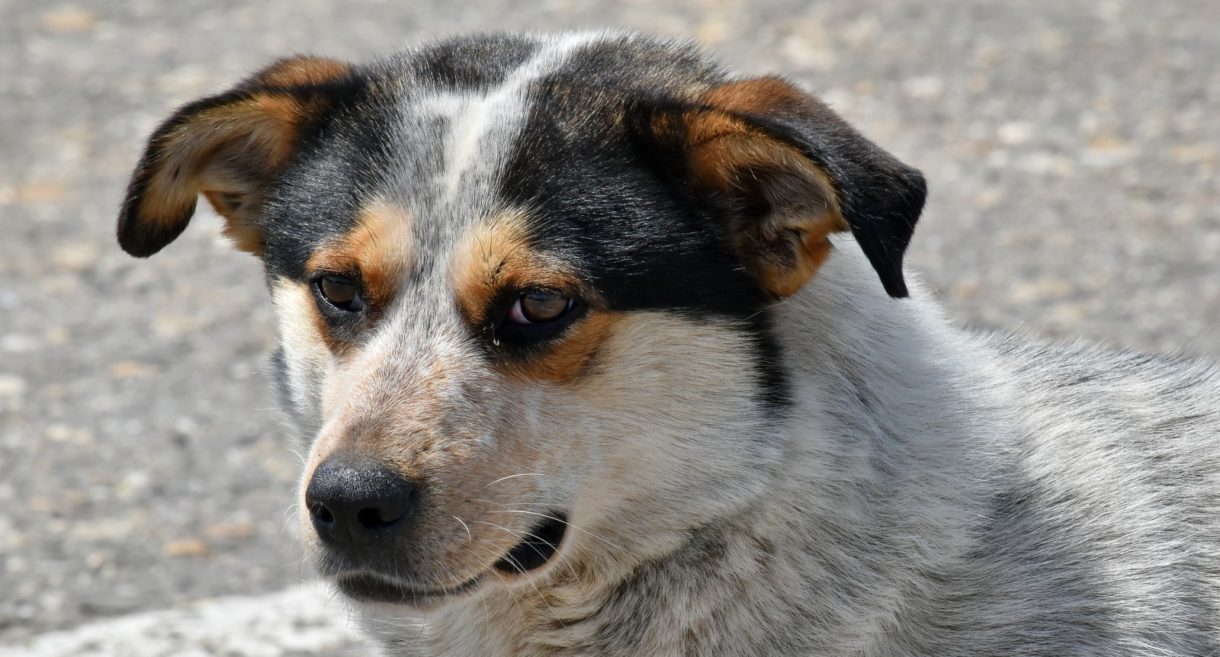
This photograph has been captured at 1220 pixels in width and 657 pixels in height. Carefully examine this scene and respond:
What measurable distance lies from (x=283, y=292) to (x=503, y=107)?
617mm

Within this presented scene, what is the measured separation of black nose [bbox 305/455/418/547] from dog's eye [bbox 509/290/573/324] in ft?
1.30

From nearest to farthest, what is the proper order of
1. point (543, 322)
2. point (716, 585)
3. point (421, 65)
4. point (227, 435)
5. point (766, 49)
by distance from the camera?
1. point (543, 322)
2. point (716, 585)
3. point (421, 65)
4. point (227, 435)
5. point (766, 49)

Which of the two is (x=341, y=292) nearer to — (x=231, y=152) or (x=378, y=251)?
(x=378, y=251)

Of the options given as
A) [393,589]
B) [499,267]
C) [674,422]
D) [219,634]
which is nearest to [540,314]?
[499,267]

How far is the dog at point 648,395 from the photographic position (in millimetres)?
2889

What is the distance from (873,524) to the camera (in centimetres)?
317

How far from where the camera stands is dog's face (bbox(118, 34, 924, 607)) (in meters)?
2.84

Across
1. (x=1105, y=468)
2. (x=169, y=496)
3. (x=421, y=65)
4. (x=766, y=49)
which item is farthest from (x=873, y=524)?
(x=766, y=49)

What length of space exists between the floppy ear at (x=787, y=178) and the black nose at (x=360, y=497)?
82 cm

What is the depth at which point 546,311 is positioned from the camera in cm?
292

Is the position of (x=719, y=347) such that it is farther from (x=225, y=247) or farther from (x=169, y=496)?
(x=225, y=247)

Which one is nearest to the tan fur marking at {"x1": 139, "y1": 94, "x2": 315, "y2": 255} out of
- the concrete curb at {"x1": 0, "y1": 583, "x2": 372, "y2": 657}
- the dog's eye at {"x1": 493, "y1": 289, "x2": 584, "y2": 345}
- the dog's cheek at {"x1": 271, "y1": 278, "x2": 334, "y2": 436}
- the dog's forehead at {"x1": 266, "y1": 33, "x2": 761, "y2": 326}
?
the dog's forehead at {"x1": 266, "y1": 33, "x2": 761, "y2": 326}

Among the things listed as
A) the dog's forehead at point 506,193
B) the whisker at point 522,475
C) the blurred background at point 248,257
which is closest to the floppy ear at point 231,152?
the dog's forehead at point 506,193

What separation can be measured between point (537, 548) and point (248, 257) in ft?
14.4
